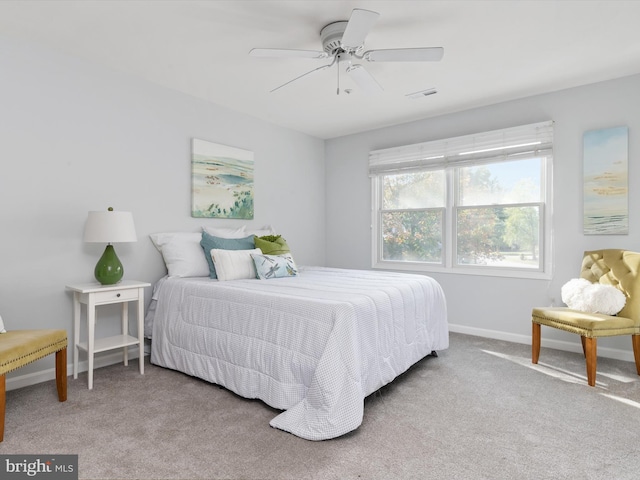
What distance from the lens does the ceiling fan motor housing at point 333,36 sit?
95.1 inches

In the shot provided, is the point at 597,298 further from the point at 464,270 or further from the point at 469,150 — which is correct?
the point at 469,150

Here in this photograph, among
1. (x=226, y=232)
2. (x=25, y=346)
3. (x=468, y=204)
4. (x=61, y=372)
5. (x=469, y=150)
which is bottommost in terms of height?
(x=61, y=372)

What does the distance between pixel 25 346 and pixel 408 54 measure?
2.77m

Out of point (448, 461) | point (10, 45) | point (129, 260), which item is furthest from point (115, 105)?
point (448, 461)

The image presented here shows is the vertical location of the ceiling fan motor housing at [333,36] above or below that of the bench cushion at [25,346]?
above

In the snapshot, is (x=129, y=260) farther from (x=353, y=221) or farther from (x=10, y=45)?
(x=353, y=221)

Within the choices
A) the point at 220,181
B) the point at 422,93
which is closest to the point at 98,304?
the point at 220,181

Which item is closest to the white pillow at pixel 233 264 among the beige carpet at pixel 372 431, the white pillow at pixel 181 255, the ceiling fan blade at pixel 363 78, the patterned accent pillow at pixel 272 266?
the patterned accent pillow at pixel 272 266

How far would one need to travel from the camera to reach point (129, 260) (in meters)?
3.29

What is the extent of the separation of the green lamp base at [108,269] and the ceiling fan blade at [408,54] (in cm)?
233

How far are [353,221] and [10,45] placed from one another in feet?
12.5

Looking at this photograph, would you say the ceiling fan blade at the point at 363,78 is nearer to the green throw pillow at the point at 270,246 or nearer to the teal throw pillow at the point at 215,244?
the green throw pillow at the point at 270,246

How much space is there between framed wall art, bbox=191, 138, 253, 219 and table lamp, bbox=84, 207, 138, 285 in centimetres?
96

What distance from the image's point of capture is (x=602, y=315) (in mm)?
2863
